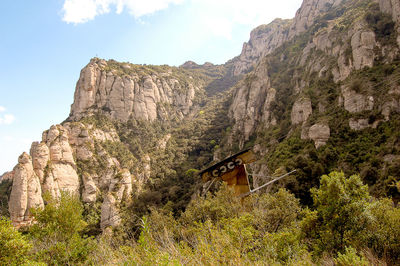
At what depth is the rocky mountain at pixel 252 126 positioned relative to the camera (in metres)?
24.2

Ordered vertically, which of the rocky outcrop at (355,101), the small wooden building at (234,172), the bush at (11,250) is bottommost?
the bush at (11,250)

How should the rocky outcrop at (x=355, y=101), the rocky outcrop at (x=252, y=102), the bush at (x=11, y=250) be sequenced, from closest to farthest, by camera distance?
the bush at (x=11, y=250)
the rocky outcrop at (x=355, y=101)
the rocky outcrop at (x=252, y=102)

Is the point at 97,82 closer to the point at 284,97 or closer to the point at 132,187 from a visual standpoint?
the point at 132,187

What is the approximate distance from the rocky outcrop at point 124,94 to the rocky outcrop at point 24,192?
2509 centimetres

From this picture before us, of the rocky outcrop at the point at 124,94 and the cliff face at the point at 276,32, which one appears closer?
the rocky outcrop at the point at 124,94

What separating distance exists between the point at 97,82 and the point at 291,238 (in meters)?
70.9

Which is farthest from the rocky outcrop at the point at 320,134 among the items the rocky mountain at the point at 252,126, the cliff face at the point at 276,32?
the cliff face at the point at 276,32

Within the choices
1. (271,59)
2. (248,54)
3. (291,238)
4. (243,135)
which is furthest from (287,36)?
(291,238)

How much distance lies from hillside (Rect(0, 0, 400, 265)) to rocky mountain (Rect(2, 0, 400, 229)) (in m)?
0.21

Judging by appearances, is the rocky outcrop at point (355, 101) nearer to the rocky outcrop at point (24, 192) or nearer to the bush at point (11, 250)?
the bush at point (11, 250)

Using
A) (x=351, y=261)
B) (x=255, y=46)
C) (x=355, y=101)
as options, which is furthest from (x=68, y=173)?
(x=255, y=46)

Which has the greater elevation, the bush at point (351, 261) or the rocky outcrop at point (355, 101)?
the rocky outcrop at point (355, 101)

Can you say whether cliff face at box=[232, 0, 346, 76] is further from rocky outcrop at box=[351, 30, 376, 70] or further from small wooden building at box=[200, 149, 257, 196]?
small wooden building at box=[200, 149, 257, 196]

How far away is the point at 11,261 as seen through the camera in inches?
378
